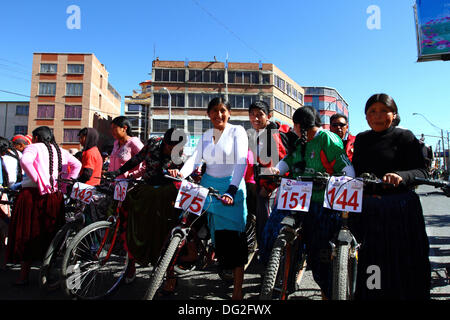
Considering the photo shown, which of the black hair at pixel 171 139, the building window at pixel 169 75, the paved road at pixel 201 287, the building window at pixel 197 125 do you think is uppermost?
the building window at pixel 169 75

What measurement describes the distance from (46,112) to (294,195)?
46.2m

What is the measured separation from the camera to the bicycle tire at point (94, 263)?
2885 mm

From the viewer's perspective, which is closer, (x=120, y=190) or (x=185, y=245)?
(x=185, y=245)

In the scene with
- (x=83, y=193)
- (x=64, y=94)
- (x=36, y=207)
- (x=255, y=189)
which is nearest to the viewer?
(x=83, y=193)

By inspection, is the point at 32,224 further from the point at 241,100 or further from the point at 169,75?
the point at 241,100

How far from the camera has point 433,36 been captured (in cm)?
941

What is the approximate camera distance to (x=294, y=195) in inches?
95.3

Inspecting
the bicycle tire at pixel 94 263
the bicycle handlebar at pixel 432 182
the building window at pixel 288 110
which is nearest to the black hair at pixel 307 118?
the bicycle handlebar at pixel 432 182

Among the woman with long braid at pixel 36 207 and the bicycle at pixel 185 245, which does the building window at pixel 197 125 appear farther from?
the bicycle at pixel 185 245

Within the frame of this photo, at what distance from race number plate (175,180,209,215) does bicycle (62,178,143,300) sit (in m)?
0.87

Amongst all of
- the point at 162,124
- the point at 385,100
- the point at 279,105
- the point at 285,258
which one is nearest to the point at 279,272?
the point at 285,258
